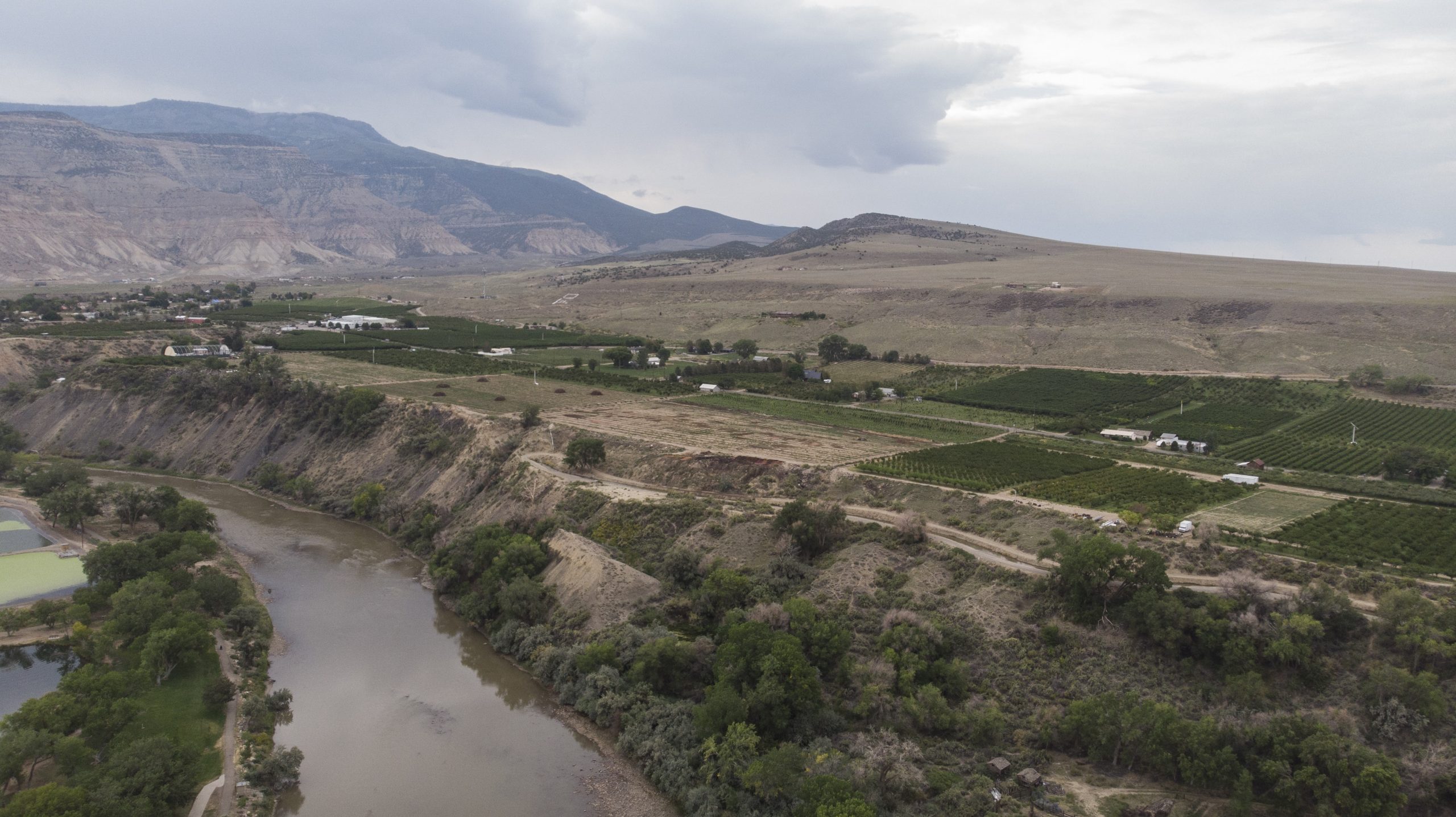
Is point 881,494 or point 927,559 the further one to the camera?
point 881,494

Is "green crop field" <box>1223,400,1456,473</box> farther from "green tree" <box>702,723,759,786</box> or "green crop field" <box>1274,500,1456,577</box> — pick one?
"green tree" <box>702,723,759,786</box>

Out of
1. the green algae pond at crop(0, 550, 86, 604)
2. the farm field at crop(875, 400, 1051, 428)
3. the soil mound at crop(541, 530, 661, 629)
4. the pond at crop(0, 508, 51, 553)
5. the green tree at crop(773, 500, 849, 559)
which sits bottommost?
the green algae pond at crop(0, 550, 86, 604)

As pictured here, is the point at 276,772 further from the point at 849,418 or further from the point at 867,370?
the point at 867,370

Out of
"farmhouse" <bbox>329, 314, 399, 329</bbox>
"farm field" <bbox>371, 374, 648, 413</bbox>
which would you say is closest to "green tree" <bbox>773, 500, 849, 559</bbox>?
"farm field" <bbox>371, 374, 648, 413</bbox>

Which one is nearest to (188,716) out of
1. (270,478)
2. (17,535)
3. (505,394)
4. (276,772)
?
(276,772)

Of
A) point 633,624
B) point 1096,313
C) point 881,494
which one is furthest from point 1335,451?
point 1096,313

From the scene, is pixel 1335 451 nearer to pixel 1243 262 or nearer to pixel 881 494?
pixel 881 494
